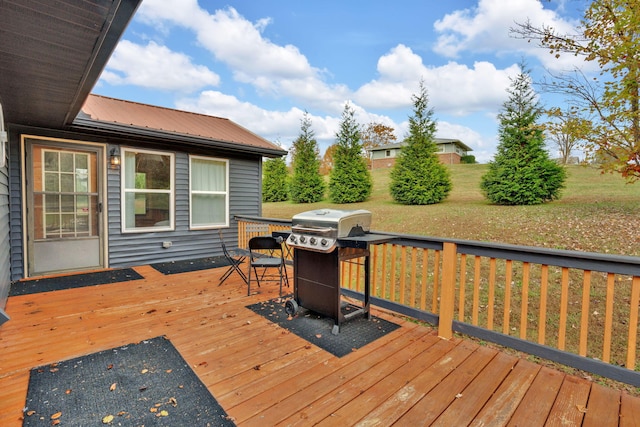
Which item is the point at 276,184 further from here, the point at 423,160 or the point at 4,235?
the point at 4,235

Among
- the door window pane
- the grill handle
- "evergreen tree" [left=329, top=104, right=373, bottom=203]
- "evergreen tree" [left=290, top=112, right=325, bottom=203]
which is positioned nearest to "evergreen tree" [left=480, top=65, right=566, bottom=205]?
"evergreen tree" [left=329, top=104, right=373, bottom=203]

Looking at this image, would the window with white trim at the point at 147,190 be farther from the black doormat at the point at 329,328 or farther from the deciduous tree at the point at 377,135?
the deciduous tree at the point at 377,135

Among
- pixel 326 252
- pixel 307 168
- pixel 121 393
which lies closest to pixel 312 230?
pixel 326 252

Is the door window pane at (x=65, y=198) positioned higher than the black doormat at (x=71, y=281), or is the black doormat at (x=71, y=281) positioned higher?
the door window pane at (x=65, y=198)

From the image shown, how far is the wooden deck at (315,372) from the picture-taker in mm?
1790

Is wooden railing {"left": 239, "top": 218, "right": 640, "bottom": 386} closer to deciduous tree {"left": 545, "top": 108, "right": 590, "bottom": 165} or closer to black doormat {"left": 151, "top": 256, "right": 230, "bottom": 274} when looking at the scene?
deciduous tree {"left": 545, "top": 108, "right": 590, "bottom": 165}

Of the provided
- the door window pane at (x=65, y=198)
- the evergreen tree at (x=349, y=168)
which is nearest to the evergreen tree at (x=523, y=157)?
the evergreen tree at (x=349, y=168)

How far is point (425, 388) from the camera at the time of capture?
2045 mm

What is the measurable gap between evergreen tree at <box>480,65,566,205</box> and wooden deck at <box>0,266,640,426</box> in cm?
850

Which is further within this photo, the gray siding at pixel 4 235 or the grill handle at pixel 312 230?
the gray siding at pixel 4 235

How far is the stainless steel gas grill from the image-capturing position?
2.75 meters

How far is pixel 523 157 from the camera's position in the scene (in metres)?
9.45

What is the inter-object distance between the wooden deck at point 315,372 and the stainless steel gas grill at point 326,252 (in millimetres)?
416

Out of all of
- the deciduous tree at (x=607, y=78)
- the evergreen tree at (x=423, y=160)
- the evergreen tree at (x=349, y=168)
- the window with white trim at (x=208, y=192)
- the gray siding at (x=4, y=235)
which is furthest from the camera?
the evergreen tree at (x=349, y=168)
